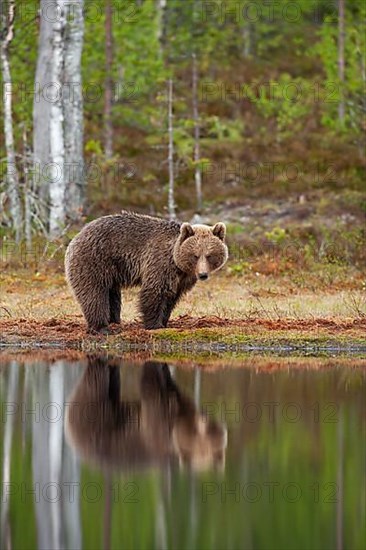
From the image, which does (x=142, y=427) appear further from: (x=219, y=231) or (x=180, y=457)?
(x=219, y=231)

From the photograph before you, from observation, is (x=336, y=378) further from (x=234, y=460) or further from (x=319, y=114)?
(x=319, y=114)

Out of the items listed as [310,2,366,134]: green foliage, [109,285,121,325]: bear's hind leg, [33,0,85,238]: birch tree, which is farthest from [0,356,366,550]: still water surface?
[310,2,366,134]: green foliage

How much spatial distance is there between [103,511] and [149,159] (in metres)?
29.6

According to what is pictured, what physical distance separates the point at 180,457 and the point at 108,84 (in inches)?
→ 1072

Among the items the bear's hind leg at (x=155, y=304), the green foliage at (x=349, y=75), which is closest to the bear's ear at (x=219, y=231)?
the bear's hind leg at (x=155, y=304)

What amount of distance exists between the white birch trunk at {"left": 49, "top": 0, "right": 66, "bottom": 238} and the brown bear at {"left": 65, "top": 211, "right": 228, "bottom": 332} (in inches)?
441

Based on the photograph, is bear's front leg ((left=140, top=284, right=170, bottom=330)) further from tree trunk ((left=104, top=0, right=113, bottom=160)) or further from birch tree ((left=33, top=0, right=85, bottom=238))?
tree trunk ((left=104, top=0, right=113, bottom=160))

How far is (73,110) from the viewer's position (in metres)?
30.9

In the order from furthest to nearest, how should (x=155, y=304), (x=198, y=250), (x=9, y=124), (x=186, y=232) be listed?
(x=9, y=124)
(x=155, y=304)
(x=186, y=232)
(x=198, y=250)

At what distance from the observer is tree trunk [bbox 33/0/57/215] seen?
29.4m

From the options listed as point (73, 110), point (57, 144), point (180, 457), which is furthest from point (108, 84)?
point (180, 457)

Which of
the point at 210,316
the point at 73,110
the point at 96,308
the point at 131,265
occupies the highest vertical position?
the point at 73,110

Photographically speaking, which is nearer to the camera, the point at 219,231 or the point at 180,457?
the point at 180,457

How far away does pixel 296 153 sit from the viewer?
1497 inches
